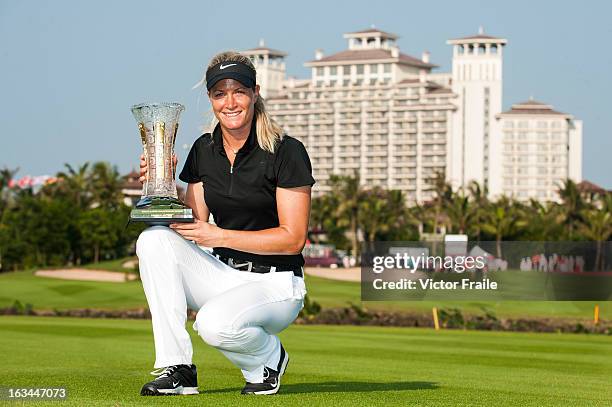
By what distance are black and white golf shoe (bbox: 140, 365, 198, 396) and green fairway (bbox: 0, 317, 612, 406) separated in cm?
9

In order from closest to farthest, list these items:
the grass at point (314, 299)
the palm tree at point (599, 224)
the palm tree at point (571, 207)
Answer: the grass at point (314, 299) < the palm tree at point (599, 224) < the palm tree at point (571, 207)

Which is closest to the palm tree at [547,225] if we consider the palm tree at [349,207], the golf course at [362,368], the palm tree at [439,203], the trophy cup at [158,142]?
the palm tree at [439,203]

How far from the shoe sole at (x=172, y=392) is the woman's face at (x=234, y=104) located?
1519 millimetres

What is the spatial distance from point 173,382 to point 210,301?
1.71 feet

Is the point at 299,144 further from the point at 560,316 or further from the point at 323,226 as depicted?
the point at 323,226

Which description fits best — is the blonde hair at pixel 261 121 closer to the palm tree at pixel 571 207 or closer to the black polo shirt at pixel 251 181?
the black polo shirt at pixel 251 181

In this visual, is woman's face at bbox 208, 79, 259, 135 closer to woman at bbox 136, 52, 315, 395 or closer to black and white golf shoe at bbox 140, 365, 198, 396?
woman at bbox 136, 52, 315, 395

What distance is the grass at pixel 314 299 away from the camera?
112 feet

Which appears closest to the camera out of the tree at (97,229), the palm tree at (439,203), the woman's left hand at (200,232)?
the woman's left hand at (200,232)

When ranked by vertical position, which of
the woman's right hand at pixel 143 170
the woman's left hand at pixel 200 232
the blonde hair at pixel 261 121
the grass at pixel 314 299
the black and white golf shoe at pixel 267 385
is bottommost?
the grass at pixel 314 299

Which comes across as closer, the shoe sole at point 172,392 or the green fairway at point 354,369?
the shoe sole at point 172,392

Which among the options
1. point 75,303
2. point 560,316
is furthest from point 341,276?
point 560,316

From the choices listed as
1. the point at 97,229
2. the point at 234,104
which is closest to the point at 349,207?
the point at 97,229

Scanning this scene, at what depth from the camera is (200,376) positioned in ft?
35.3
